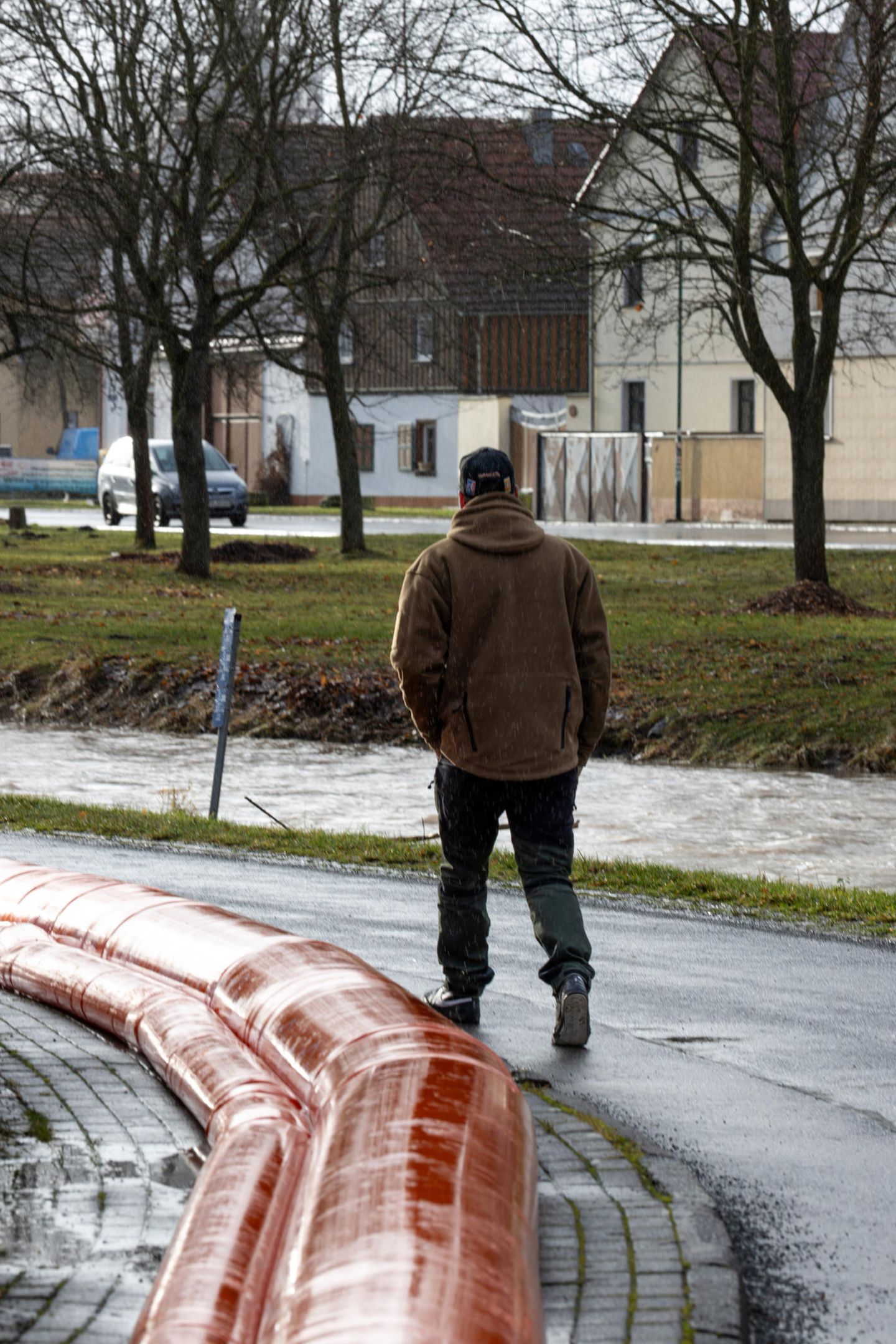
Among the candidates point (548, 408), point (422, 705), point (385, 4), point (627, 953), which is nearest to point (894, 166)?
point (385, 4)

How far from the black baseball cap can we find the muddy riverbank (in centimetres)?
809

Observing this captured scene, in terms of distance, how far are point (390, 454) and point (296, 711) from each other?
53.0 metres

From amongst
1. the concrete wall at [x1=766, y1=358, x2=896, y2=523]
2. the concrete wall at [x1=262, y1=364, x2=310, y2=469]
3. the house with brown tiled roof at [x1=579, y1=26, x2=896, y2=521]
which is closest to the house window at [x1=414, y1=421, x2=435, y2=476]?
the concrete wall at [x1=262, y1=364, x2=310, y2=469]

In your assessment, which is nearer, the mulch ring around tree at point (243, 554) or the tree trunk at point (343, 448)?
the mulch ring around tree at point (243, 554)

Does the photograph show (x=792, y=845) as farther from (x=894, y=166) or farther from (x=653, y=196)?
(x=653, y=196)

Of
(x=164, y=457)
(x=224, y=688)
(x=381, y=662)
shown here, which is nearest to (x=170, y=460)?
(x=164, y=457)

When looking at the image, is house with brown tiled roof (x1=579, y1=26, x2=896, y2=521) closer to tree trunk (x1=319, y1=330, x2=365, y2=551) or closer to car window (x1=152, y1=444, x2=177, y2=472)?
tree trunk (x1=319, y1=330, x2=365, y2=551)

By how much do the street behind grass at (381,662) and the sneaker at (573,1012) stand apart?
26.4 feet

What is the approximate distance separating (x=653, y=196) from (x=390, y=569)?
7695mm

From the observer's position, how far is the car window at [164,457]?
42688mm

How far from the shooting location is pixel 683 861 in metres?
10.3

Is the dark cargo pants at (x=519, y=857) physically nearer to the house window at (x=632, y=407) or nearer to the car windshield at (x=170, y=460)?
the car windshield at (x=170, y=460)

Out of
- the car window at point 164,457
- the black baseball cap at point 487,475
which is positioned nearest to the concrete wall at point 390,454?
the car window at point 164,457

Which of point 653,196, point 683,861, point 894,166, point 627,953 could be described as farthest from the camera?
point 653,196
